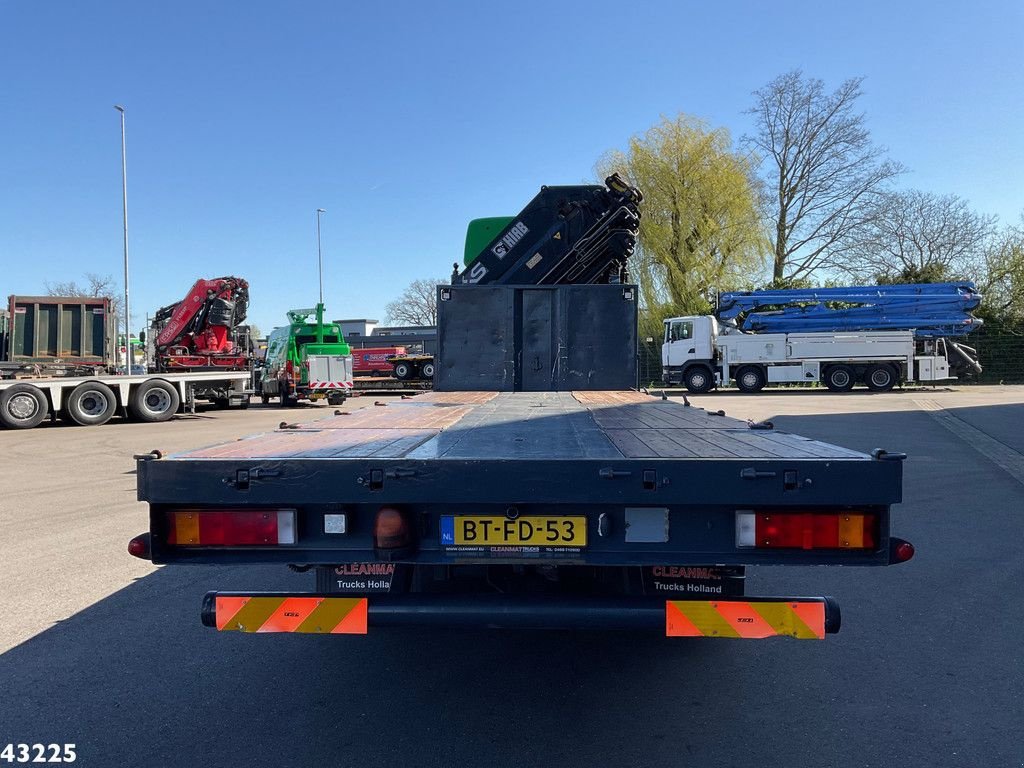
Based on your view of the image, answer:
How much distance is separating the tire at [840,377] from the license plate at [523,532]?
87.9ft

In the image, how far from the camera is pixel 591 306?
7234 mm

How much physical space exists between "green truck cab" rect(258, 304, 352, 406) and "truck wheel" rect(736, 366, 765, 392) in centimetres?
1512

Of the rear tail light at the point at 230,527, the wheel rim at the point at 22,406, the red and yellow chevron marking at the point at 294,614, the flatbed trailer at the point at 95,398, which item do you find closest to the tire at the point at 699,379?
the flatbed trailer at the point at 95,398

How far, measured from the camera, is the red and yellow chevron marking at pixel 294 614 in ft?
9.05

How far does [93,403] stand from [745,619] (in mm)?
16575

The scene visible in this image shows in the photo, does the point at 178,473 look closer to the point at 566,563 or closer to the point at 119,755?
the point at 119,755

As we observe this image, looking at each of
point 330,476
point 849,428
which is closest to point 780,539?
point 330,476

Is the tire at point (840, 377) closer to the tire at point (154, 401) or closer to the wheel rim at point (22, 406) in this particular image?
the tire at point (154, 401)

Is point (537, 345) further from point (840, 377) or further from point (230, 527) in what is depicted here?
point (840, 377)

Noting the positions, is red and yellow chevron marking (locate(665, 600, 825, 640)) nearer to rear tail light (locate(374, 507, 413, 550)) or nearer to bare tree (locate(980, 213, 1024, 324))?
rear tail light (locate(374, 507, 413, 550))

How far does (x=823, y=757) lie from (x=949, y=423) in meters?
14.8

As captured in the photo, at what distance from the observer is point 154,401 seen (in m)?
16.5

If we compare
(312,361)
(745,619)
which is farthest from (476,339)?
(312,361)

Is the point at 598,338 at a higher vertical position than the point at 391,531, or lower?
higher
